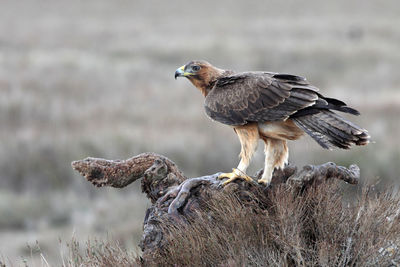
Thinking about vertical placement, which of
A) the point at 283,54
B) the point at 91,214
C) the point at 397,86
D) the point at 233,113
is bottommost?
the point at 91,214

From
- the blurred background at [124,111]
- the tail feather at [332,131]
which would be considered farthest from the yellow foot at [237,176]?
the blurred background at [124,111]

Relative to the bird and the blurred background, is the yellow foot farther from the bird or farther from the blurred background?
the blurred background

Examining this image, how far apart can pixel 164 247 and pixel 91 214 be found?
357 inches

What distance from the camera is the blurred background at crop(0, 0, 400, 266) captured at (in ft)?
45.0

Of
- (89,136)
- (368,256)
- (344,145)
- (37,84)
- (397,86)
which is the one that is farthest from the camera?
(397,86)

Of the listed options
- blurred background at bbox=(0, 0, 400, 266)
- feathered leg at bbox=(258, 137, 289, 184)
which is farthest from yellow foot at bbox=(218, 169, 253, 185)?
blurred background at bbox=(0, 0, 400, 266)

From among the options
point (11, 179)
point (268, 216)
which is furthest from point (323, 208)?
point (11, 179)

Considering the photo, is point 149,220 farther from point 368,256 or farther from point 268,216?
point 368,256

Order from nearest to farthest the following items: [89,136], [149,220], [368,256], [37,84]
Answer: [368,256], [149,220], [89,136], [37,84]

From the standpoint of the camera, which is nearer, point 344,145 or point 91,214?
point 344,145

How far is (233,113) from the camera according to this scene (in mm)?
5469

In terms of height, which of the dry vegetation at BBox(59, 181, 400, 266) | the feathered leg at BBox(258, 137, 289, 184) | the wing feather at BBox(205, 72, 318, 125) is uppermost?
the wing feather at BBox(205, 72, 318, 125)

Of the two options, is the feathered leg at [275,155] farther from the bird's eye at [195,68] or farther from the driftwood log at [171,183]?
the bird's eye at [195,68]

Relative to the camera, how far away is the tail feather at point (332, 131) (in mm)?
4922
